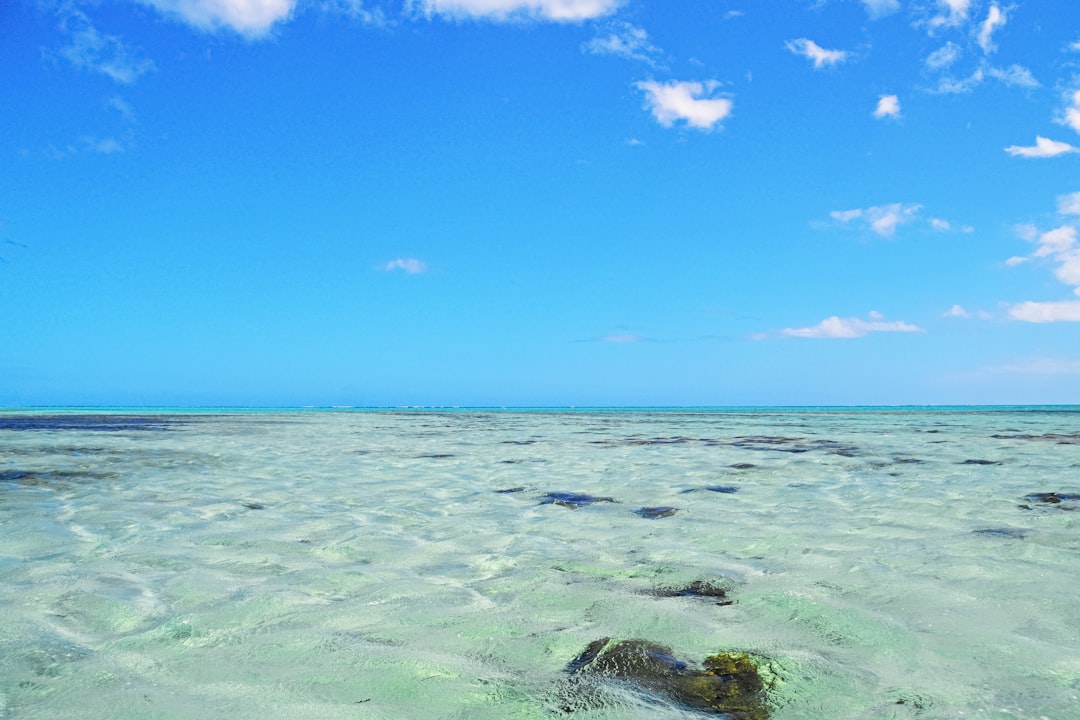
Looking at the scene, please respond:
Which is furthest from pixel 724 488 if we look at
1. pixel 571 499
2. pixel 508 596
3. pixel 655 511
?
pixel 508 596

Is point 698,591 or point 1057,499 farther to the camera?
point 1057,499

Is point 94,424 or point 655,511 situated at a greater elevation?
point 94,424

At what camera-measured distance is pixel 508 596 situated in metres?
3.54

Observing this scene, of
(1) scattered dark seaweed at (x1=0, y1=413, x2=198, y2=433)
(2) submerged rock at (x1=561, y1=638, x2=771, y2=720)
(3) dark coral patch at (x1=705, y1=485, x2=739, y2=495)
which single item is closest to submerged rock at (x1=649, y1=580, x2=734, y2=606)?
(2) submerged rock at (x1=561, y1=638, x2=771, y2=720)

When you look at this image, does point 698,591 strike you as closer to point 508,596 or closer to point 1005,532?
point 508,596

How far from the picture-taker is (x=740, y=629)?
298 centimetres

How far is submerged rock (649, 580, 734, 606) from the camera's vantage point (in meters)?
3.49

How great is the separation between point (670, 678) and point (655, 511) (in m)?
3.91

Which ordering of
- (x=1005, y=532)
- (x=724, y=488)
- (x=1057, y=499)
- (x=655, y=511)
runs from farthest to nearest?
(x=724, y=488) < (x=1057, y=499) < (x=655, y=511) < (x=1005, y=532)

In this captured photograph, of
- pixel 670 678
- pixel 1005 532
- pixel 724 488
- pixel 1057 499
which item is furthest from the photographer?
pixel 724 488

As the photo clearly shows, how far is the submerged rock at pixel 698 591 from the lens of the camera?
3.49 meters

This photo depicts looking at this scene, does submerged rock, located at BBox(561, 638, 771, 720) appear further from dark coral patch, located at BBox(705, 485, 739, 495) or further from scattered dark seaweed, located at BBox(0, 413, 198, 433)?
scattered dark seaweed, located at BBox(0, 413, 198, 433)

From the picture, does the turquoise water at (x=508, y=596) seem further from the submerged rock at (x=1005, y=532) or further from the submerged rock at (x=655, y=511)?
the submerged rock at (x=655, y=511)

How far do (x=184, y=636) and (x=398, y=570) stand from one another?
143 centimetres
